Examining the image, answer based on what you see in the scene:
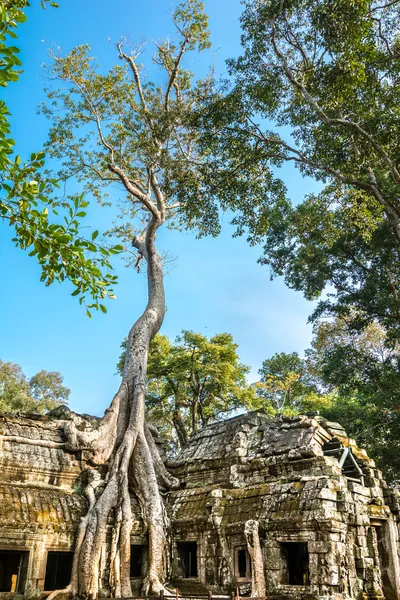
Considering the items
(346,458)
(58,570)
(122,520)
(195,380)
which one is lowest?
(58,570)

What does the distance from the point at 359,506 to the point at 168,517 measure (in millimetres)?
4280

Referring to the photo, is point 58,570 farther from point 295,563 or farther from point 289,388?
point 289,388

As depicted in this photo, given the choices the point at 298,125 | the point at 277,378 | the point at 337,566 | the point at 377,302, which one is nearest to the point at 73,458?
the point at 337,566

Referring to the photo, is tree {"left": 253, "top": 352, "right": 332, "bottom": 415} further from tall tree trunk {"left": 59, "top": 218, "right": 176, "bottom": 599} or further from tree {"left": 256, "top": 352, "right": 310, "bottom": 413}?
tall tree trunk {"left": 59, "top": 218, "right": 176, "bottom": 599}

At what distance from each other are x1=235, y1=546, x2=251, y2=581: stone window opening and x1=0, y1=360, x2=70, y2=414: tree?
18901mm

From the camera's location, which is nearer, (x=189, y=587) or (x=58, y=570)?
(x=58, y=570)

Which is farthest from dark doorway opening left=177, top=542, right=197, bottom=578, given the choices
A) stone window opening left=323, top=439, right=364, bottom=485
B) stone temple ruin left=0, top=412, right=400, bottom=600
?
stone window opening left=323, top=439, right=364, bottom=485

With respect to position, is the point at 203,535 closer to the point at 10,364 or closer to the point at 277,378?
the point at 277,378

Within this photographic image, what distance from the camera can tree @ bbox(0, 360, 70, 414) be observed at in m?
28.0

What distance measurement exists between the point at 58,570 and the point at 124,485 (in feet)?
6.50

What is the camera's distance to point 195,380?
23797 millimetres

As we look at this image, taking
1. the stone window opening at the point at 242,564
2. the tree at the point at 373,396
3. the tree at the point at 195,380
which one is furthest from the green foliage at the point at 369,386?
the stone window opening at the point at 242,564

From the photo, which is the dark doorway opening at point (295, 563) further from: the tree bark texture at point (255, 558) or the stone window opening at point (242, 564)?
the stone window opening at point (242, 564)

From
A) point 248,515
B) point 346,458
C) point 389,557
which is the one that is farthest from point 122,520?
point 389,557
